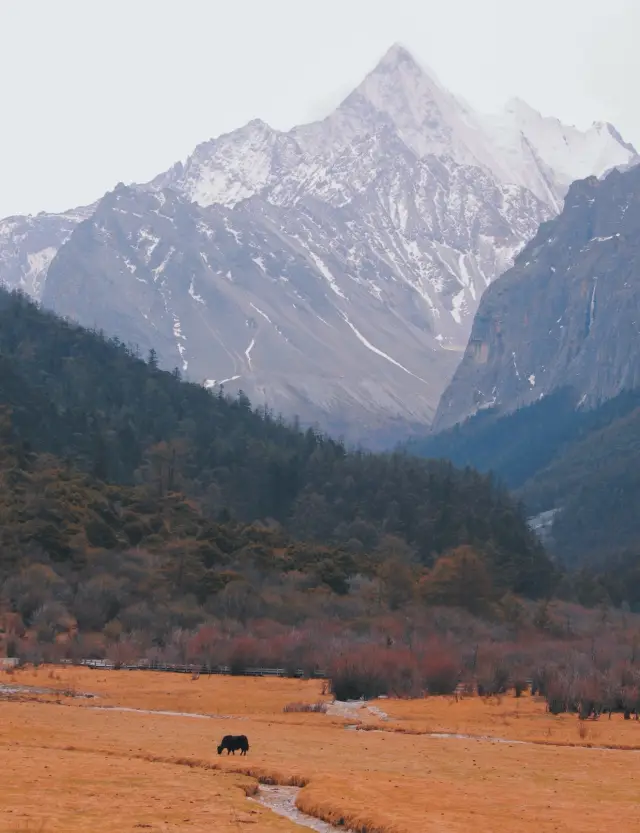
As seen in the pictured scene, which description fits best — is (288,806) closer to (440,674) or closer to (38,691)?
(38,691)

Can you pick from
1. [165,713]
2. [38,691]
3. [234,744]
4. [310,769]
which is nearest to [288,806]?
[310,769]

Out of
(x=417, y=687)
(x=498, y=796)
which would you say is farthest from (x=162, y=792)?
(x=417, y=687)

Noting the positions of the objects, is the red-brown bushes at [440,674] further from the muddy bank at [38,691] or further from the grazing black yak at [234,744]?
the grazing black yak at [234,744]

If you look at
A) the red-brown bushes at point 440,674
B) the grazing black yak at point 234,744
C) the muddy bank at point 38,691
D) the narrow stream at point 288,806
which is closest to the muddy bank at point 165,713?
the muddy bank at point 38,691

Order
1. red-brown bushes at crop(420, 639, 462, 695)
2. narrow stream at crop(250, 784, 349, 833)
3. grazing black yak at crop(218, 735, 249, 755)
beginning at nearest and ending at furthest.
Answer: narrow stream at crop(250, 784, 349, 833) < grazing black yak at crop(218, 735, 249, 755) < red-brown bushes at crop(420, 639, 462, 695)

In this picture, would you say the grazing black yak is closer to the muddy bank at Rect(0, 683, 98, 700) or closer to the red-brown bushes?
the muddy bank at Rect(0, 683, 98, 700)

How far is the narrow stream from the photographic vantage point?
42469mm

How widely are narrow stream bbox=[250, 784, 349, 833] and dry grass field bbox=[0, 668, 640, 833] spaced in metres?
0.42

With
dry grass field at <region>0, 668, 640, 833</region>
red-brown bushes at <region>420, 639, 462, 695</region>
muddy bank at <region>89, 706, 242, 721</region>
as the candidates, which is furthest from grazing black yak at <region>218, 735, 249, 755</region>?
red-brown bushes at <region>420, 639, 462, 695</region>

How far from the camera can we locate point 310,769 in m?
51.9

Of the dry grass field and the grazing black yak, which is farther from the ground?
the grazing black yak

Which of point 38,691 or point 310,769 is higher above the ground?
point 310,769

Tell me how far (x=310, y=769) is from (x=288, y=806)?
539 cm

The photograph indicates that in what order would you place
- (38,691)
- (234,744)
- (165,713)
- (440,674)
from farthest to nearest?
(440,674), (38,691), (165,713), (234,744)
